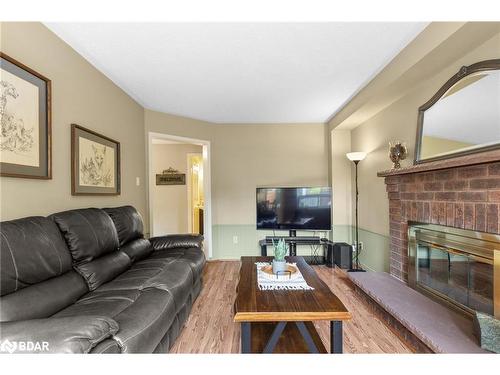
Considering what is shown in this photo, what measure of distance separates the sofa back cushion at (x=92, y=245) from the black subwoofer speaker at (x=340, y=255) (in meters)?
2.81

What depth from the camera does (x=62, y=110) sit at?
6.04 feet

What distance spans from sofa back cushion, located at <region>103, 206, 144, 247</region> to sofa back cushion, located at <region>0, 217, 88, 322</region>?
2.20ft

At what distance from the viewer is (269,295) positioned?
151 cm

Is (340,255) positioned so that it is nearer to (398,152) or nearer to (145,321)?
(398,152)

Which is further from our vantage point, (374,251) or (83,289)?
(374,251)

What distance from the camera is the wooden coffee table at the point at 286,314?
1284 mm

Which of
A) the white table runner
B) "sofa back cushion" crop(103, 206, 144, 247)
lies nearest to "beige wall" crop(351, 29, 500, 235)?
the white table runner

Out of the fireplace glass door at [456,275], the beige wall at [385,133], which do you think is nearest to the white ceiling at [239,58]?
the beige wall at [385,133]

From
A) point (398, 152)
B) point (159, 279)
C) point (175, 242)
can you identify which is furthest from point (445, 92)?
point (175, 242)

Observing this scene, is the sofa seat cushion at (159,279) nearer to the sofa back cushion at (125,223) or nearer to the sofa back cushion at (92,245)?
the sofa back cushion at (92,245)

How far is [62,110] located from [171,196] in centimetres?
356
